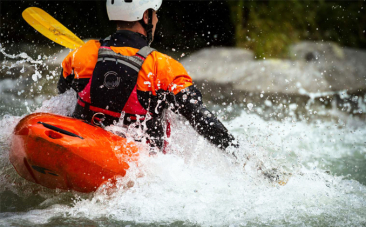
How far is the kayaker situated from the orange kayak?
183 millimetres

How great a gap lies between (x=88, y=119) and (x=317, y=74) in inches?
225

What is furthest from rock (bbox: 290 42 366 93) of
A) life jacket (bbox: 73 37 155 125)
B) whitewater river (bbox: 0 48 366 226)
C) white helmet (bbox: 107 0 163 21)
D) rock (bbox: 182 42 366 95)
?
life jacket (bbox: 73 37 155 125)

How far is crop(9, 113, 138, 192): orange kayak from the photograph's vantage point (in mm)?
2285

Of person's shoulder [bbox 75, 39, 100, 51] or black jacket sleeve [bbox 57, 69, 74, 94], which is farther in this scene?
black jacket sleeve [bbox 57, 69, 74, 94]

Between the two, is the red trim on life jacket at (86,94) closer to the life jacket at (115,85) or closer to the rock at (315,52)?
the life jacket at (115,85)

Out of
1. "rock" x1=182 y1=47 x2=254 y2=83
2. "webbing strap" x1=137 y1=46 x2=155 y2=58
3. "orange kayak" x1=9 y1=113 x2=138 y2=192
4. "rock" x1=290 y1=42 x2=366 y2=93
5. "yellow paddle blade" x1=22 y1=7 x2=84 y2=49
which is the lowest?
"orange kayak" x1=9 y1=113 x2=138 y2=192

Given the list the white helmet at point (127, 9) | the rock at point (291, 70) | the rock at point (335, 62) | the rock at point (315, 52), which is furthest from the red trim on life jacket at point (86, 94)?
the rock at point (315, 52)

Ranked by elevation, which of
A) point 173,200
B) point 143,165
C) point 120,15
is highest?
point 120,15

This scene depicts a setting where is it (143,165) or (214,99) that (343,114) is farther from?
(143,165)

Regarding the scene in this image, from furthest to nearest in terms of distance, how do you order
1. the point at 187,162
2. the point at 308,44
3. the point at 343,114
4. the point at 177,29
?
the point at 177,29
the point at 308,44
the point at 343,114
the point at 187,162

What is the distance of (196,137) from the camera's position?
3031mm

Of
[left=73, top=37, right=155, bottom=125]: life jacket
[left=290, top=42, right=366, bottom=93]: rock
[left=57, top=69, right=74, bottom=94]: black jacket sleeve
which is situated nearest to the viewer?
[left=73, top=37, right=155, bottom=125]: life jacket

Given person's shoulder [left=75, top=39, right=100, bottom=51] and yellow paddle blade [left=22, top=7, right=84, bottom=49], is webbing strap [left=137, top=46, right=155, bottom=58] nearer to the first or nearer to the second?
person's shoulder [left=75, top=39, right=100, bottom=51]

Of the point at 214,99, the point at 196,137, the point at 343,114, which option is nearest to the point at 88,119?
the point at 196,137
